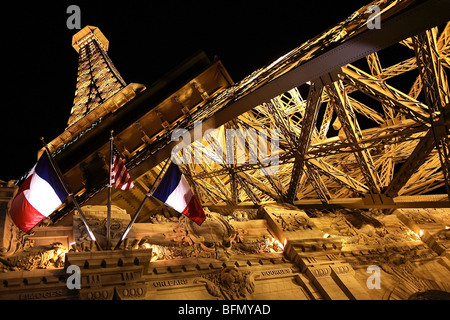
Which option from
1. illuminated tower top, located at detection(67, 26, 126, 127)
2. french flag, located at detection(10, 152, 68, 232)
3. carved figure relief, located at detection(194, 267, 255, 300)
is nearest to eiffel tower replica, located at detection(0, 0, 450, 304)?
carved figure relief, located at detection(194, 267, 255, 300)

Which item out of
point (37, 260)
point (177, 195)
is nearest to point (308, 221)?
point (177, 195)

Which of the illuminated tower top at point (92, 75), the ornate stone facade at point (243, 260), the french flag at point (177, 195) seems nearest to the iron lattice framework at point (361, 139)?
the ornate stone facade at point (243, 260)

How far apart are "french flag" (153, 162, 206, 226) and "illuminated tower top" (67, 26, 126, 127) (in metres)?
49.8

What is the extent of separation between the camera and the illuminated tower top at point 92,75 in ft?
196

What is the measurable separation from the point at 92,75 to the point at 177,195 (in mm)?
69504

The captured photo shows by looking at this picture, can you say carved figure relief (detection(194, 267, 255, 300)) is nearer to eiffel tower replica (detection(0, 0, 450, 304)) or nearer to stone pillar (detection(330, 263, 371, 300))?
eiffel tower replica (detection(0, 0, 450, 304))

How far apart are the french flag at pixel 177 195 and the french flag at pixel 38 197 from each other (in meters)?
2.55

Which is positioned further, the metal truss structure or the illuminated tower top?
the illuminated tower top

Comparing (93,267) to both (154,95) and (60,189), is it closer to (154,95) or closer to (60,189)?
(60,189)

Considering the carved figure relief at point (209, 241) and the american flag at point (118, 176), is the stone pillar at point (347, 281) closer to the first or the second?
the carved figure relief at point (209, 241)

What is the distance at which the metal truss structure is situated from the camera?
8758mm

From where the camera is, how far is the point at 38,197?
8820mm

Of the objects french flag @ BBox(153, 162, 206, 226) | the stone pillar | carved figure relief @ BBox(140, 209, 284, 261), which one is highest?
french flag @ BBox(153, 162, 206, 226)

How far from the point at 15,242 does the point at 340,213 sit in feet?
38.7
